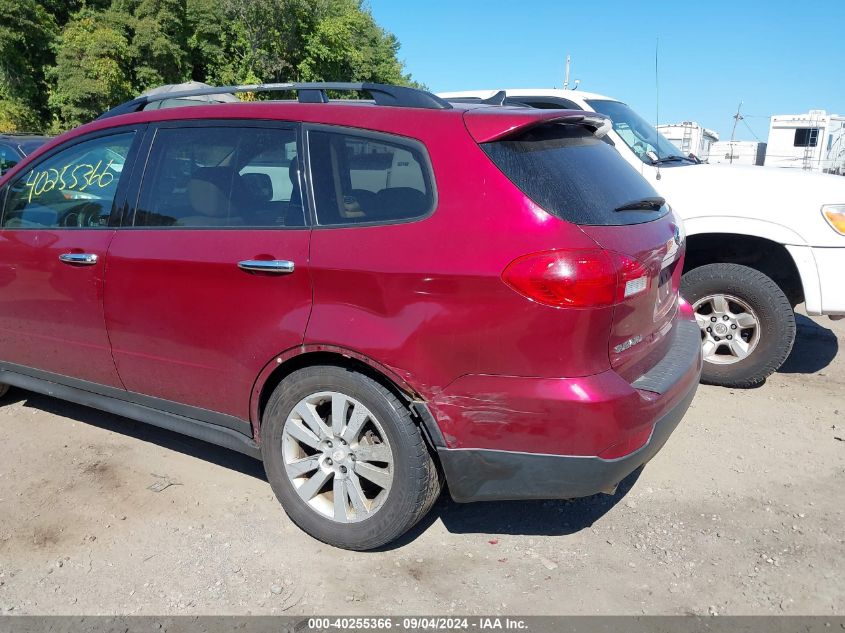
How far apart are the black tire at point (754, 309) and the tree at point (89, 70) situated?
26.2m

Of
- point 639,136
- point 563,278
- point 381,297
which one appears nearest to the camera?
point 563,278

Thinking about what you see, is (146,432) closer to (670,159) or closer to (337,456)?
(337,456)

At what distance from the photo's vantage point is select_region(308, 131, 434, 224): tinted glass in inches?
101

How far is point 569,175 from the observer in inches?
102

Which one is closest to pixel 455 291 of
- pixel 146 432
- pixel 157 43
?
pixel 146 432

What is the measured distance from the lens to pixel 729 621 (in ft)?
8.02

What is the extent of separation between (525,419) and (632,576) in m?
0.87

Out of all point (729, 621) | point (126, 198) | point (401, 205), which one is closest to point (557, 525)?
point (729, 621)

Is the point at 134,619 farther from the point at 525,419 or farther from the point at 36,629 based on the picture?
the point at 525,419

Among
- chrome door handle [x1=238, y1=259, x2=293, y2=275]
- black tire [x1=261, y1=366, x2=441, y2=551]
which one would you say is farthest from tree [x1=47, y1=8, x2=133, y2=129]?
black tire [x1=261, y1=366, x2=441, y2=551]

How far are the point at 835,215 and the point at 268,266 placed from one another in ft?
11.5

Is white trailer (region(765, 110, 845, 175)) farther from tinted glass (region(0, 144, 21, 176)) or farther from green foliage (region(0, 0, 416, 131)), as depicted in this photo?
tinted glass (region(0, 144, 21, 176))

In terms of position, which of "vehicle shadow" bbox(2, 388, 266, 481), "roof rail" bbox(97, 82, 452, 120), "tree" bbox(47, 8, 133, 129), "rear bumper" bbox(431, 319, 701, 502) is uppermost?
"tree" bbox(47, 8, 133, 129)

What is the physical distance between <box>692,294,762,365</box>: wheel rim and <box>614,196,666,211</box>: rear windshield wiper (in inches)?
67.7
